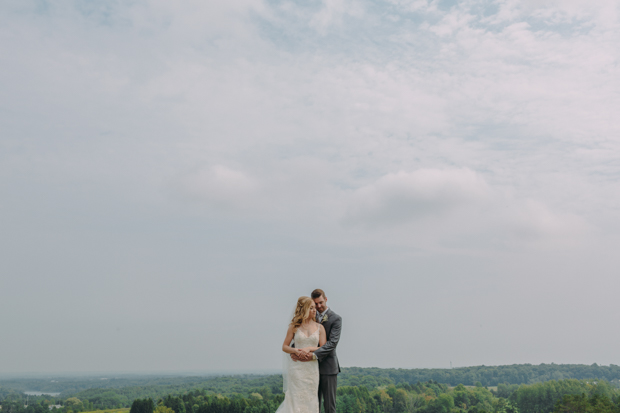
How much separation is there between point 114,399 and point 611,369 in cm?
13667

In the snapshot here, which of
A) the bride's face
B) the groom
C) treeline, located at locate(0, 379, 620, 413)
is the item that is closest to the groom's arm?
the groom

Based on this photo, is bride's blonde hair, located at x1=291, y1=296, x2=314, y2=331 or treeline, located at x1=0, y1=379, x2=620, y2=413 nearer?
bride's blonde hair, located at x1=291, y1=296, x2=314, y2=331

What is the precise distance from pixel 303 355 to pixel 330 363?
0.52 meters

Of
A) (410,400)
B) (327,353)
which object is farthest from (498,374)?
(327,353)

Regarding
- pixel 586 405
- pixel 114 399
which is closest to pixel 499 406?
pixel 586 405

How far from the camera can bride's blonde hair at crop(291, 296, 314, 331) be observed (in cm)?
788

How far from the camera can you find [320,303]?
26.6 ft

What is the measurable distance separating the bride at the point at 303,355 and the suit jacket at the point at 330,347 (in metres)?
0.09

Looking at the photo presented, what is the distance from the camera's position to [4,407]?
135000 mm

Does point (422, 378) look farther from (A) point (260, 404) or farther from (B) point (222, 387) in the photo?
(A) point (260, 404)

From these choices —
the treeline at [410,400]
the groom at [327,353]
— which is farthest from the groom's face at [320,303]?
the treeline at [410,400]

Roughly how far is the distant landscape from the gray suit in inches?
2972

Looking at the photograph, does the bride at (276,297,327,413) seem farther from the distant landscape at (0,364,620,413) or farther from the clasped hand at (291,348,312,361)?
the distant landscape at (0,364,620,413)

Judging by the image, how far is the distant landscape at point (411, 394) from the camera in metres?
99.9
